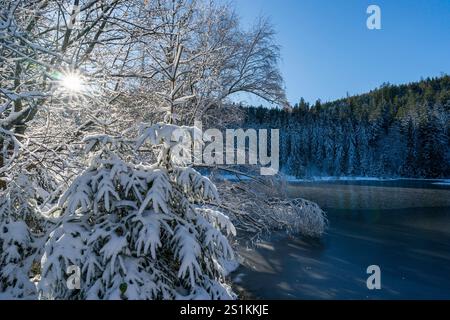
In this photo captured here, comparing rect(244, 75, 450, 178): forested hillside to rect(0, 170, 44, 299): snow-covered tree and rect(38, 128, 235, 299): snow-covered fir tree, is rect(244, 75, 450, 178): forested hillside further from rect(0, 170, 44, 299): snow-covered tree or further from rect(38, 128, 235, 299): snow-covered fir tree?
rect(38, 128, 235, 299): snow-covered fir tree

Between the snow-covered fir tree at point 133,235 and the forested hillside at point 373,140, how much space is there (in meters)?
55.3

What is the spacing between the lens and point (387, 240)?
13383 millimetres

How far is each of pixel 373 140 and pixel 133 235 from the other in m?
76.6

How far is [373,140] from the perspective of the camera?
7125 centimetres

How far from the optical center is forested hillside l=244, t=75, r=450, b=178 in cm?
6319

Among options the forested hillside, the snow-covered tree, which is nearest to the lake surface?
the snow-covered tree

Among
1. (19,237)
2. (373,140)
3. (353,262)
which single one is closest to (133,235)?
(19,237)

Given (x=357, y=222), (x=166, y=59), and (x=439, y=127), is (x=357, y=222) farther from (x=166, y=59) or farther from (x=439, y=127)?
(x=439, y=127)

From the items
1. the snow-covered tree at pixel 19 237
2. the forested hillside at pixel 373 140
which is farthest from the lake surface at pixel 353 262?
the forested hillside at pixel 373 140

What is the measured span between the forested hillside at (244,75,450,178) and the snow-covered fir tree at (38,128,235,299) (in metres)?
55.3

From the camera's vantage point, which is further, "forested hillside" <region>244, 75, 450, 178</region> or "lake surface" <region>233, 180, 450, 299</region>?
"forested hillside" <region>244, 75, 450, 178</region>

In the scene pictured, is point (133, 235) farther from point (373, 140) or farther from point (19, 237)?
point (373, 140)
